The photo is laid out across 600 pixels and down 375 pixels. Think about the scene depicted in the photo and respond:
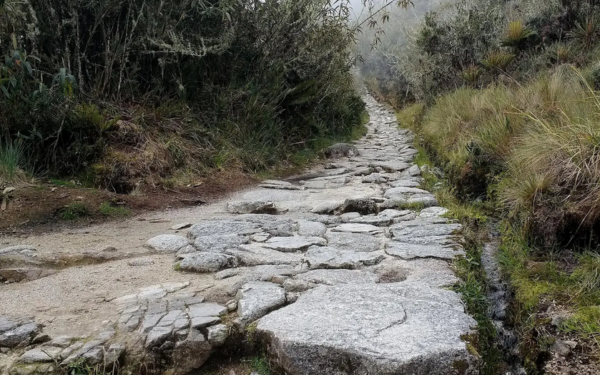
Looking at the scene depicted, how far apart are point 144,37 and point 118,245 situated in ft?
10.5

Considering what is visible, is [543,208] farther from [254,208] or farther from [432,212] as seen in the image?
[254,208]

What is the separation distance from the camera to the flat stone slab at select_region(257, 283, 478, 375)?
1.64 meters

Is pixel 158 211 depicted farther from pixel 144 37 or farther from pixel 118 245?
pixel 144 37

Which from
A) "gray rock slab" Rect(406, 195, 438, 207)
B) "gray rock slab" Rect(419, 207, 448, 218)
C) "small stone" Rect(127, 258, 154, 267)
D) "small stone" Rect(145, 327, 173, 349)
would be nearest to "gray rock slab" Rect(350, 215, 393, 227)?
"gray rock slab" Rect(419, 207, 448, 218)

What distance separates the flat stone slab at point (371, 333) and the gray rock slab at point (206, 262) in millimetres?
699

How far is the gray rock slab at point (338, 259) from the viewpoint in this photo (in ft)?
8.76

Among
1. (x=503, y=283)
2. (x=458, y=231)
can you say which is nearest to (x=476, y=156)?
(x=458, y=231)

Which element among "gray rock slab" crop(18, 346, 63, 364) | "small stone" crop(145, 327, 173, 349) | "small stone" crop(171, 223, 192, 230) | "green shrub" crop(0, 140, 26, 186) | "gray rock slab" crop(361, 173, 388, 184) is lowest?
"gray rock slab" crop(361, 173, 388, 184)

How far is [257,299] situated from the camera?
2174 millimetres

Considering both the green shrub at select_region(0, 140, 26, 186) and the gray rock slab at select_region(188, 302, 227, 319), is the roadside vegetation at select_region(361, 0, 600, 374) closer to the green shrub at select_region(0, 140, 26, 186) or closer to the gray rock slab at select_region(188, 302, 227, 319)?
the gray rock slab at select_region(188, 302, 227, 319)

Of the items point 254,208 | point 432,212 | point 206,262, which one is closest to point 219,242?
point 206,262

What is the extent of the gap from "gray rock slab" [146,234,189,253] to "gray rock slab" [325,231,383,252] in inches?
38.2

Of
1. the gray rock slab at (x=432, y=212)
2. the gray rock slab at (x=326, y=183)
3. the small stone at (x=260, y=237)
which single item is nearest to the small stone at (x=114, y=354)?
the small stone at (x=260, y=237)

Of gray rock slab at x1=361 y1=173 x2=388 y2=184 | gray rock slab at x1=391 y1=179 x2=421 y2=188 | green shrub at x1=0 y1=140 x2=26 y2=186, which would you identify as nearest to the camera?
green shrub at x1=0 y1=140 x2=26 y2=186
